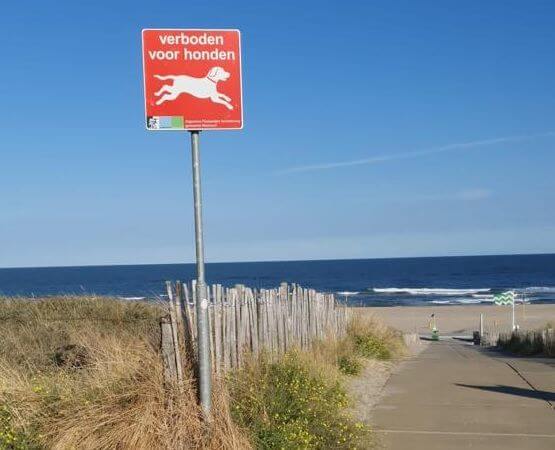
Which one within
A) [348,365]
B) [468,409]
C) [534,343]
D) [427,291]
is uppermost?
[348,365]

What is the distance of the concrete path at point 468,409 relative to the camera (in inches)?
269

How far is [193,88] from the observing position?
5.67m

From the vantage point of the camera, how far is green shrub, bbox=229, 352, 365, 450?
5.95 m

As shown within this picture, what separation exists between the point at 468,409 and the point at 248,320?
2.63 meters

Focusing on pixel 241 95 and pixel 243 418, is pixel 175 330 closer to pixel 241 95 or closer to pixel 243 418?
pixel 243 418

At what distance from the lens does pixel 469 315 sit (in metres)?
54.7

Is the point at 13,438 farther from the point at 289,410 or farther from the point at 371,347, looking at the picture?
the point at 371,347

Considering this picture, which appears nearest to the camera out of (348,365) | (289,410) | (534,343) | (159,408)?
(159,408)

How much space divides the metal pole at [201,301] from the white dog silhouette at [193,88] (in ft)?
0.98

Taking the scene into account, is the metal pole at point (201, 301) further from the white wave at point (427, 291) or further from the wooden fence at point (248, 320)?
the white wave at point (427, 291)

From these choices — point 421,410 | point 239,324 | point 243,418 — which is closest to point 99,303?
point 239,324

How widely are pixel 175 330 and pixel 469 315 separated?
51.0 m

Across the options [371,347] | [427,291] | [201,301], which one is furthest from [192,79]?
[427,291]

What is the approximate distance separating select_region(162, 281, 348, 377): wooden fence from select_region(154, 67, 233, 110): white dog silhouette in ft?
5.38
